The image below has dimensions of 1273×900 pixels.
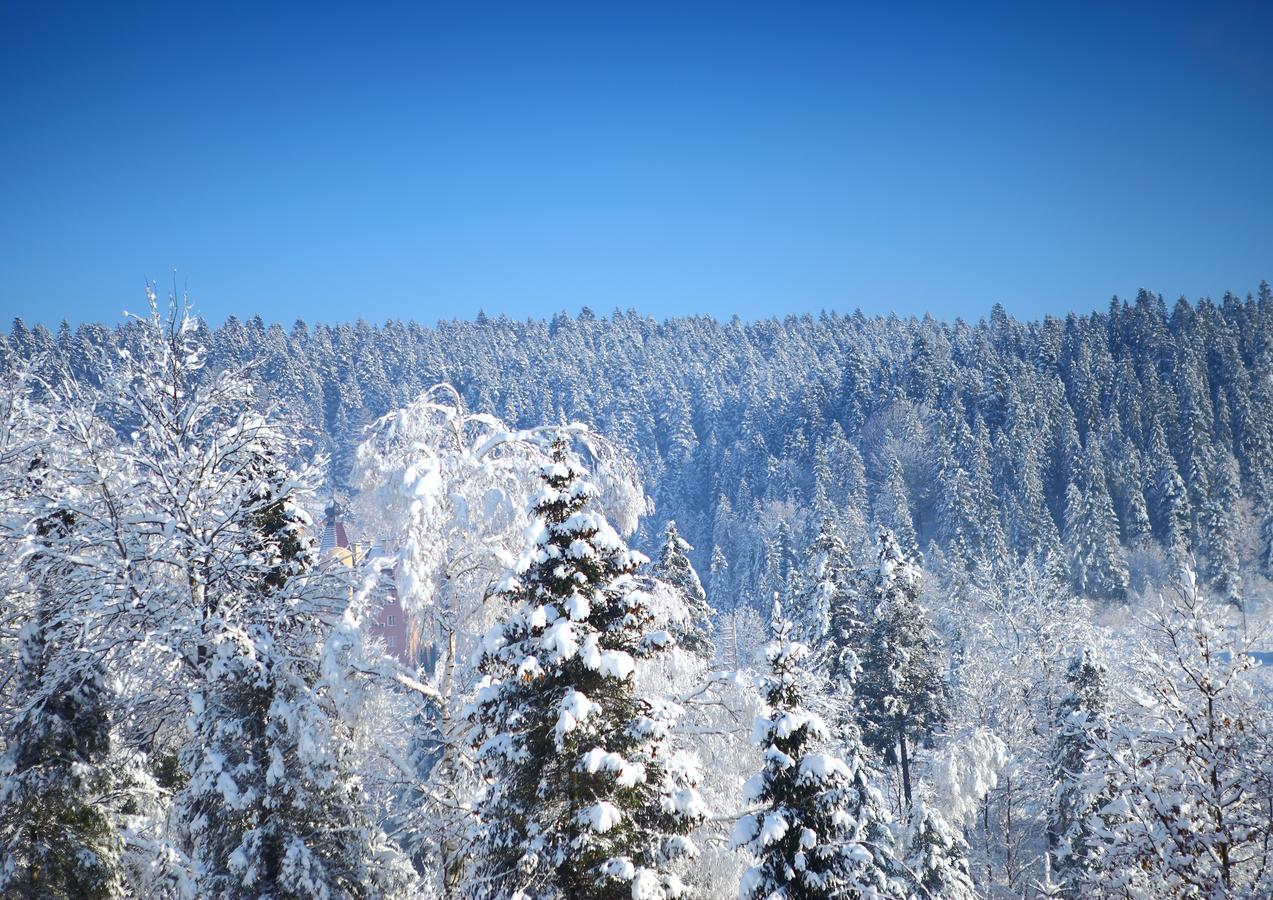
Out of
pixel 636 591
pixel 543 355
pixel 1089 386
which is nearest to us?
pixel 636 591

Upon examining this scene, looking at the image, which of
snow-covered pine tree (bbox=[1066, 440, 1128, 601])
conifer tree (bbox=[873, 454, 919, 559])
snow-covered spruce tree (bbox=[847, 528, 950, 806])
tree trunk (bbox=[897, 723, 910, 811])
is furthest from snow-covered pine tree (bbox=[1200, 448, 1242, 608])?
A: tree trunk (bbox=[897, 723, 910, 811])

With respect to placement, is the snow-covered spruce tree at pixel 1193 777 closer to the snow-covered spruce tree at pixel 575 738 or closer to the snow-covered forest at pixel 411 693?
the snow-covered forest at pixel 411 693

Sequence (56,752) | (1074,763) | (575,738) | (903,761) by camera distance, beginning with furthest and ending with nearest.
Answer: (903,761), (1074,763), (56,752), (575,738)

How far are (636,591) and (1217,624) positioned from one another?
8.34m

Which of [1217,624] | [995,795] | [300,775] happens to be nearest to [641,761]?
[300,775]

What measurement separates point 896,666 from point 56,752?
27947 mm

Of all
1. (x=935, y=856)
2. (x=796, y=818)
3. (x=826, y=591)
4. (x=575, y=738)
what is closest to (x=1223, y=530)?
(x=826, y=591)

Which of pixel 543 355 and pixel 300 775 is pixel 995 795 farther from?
pixel 543 355

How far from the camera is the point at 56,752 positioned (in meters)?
10.8

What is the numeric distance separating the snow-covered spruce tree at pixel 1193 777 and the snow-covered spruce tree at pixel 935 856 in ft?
36.4

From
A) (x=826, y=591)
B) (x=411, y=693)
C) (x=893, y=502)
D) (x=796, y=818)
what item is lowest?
(x=796, y=818)

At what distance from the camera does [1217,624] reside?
1150 cm

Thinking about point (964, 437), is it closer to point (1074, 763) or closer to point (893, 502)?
point (893, 502)

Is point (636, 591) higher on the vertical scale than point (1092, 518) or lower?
lower
